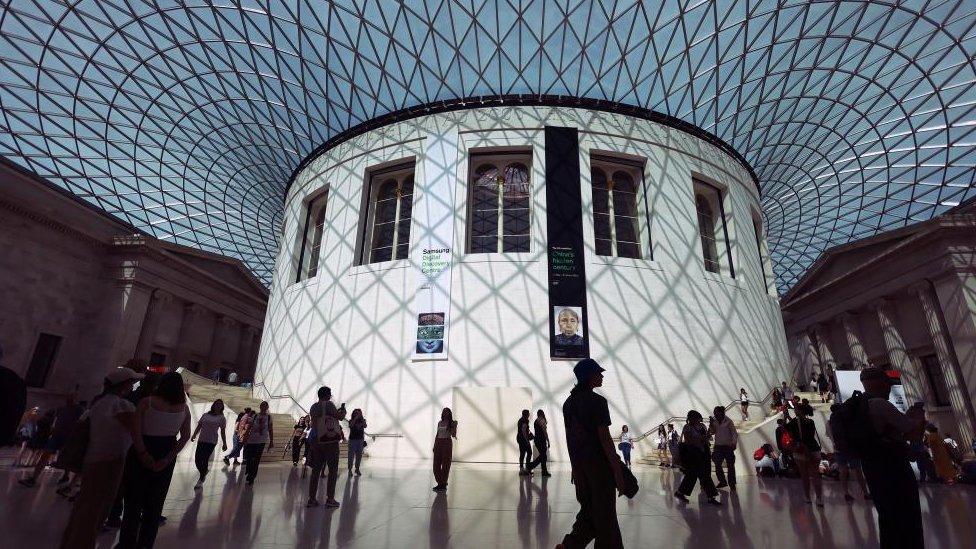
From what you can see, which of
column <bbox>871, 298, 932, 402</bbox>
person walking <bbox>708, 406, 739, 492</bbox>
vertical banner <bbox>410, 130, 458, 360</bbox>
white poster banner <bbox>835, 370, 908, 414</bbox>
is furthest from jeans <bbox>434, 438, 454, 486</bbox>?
column <bbox>871, 298, 932, 402</bbox>

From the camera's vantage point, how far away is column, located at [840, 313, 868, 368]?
3350 cm

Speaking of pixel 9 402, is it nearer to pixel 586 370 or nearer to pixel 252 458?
pixel 586 370

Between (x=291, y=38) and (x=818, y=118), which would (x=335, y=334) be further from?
(x=818, y=118)

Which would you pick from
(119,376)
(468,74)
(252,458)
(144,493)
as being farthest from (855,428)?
(468,74)

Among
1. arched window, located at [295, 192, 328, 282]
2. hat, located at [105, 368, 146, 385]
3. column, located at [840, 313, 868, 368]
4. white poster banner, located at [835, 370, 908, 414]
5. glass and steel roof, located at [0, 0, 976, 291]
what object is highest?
glass and steel roof, located at [0, 0, 976, 291]

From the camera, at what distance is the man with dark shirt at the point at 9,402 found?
9.87 ft

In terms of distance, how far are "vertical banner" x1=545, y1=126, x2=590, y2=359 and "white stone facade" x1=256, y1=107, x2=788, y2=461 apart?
0.41 meters

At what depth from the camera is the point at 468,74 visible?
79.2ft

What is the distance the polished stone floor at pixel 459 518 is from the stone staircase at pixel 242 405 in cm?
714

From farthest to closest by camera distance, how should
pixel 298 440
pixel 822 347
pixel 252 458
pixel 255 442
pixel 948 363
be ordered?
pixel 822 347
pixel 948 363
pixel 298 440
pixel 255 442
pixel 252 458

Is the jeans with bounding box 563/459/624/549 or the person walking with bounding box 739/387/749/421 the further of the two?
the person walking with bounding box 739/387/749/421

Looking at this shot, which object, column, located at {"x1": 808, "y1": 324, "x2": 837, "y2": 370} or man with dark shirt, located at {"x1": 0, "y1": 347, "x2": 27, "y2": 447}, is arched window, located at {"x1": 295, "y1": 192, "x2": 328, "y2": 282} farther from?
column, located at {"x1": 808, "y1": 324, "x2": 837, "y2": 370}

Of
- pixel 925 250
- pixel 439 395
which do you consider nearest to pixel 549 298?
pixel 439 395

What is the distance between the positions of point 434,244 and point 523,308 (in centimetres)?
536
